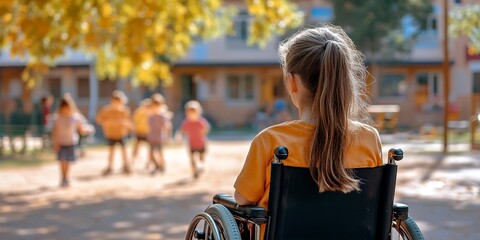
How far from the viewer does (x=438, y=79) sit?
43281 millimetres

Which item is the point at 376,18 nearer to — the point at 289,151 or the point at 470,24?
the point at 470,24

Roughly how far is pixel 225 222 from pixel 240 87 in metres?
40.5

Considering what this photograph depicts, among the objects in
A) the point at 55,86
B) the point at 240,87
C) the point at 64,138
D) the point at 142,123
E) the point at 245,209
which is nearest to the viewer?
the point at 245,209

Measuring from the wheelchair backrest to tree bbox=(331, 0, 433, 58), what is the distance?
3118cm

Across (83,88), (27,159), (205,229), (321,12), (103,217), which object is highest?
(321,12)

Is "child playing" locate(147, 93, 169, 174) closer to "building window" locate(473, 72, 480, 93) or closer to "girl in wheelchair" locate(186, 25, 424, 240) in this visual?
"girl in wheelchair" locate(186, 25, 424, 240)

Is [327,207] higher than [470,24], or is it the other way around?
[470,24]

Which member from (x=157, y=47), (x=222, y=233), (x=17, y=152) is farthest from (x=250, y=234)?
(x=17, y=152)

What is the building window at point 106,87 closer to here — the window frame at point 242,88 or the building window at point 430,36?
the window frame at point 242,88

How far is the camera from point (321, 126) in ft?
13.7

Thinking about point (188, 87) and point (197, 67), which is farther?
point (188, 87)

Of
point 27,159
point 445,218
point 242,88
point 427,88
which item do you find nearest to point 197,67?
point 242,88

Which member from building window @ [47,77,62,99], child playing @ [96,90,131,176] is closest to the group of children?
child playing @ [96,90,131,176]

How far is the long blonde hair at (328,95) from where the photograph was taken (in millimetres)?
4137
